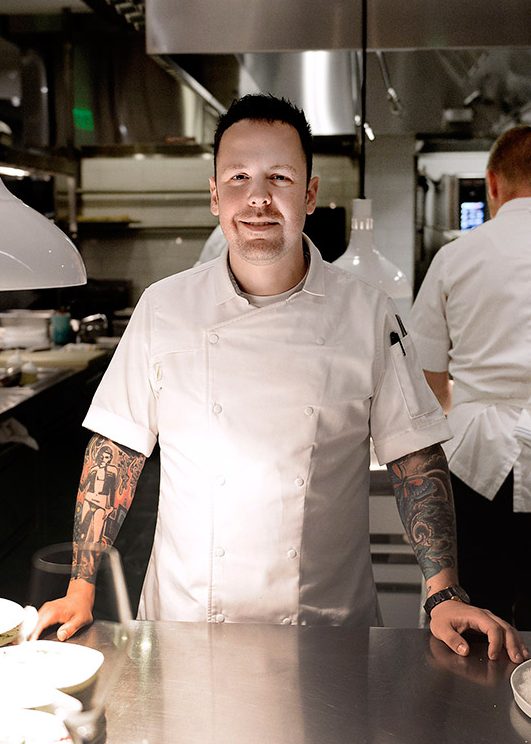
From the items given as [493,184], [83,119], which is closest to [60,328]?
[83,119]

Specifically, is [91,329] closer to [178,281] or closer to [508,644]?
[178,281]

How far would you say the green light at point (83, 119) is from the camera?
6199 mm

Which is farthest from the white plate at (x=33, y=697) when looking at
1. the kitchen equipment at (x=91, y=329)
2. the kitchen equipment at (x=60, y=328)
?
the kitchen equipment at (x=91, y=329)

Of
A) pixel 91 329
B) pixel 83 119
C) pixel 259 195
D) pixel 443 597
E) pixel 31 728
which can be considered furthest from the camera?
pixel 83 119

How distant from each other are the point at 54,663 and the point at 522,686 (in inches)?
21.3

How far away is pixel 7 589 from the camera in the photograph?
129 cm

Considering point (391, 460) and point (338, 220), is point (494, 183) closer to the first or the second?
point (391, 460)

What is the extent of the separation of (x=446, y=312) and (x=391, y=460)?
3.93ft

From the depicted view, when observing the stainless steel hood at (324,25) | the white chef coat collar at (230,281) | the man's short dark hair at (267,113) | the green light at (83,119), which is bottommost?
the white chef coat collar at (230,281)

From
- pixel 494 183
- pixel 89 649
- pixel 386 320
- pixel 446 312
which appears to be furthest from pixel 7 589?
pixel 494 183

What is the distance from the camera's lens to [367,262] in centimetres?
271

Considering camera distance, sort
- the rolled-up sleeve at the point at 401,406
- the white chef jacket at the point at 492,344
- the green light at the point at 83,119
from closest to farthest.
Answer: the rolled-up sleeve at the point at 401,406 → the white chef jacket at the point at 492,344 → the green light at the point at 83,119

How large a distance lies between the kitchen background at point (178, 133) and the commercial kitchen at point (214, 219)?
14 mm

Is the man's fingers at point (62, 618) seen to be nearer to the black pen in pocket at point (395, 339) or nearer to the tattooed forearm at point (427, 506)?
the tattooed forearm at point (427, 506)
